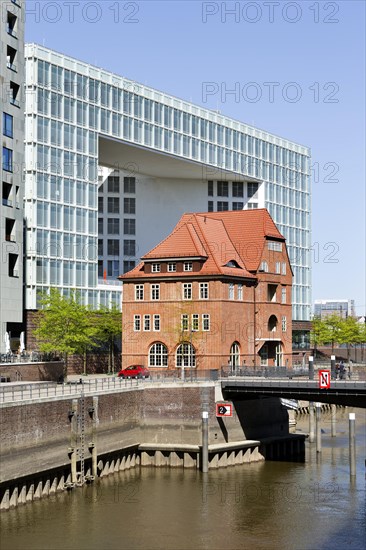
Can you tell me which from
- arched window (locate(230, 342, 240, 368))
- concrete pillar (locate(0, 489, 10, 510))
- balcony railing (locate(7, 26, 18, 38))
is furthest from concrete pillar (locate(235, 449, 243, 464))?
balcony railing (locate(7, 26, 18, 38))

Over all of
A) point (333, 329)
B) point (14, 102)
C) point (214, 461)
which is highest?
point (14, 102)

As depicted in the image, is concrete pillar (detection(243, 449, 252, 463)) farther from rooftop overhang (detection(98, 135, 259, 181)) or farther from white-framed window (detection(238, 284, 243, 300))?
rooftop overhang (detection(98, 135, 259, 181))

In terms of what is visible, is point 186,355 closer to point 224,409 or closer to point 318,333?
point 224,409

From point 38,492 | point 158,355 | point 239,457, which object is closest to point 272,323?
point 158,355

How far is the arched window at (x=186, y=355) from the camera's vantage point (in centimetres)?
9781

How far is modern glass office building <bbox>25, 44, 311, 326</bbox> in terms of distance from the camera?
122000 mm

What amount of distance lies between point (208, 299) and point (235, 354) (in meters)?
6.13

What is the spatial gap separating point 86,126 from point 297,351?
53552 millimetres

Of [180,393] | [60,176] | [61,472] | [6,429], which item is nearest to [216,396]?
[180,393]

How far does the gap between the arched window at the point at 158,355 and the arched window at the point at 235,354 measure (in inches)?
253

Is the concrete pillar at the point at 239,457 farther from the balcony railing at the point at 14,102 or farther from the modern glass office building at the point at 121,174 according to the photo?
the modern glass office building at the point at 121,174

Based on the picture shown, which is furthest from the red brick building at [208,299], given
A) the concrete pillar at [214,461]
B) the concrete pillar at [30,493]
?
the concrete pillar at [30,493]

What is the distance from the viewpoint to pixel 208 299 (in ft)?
324

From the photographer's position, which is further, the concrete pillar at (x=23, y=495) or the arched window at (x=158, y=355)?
the arched window at (x=158, y=355)
